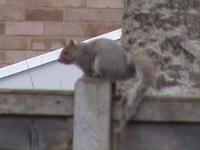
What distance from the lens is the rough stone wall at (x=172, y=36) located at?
576 centimetres

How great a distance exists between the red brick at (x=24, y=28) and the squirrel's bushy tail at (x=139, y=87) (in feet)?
20.5

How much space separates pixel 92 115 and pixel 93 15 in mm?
6657

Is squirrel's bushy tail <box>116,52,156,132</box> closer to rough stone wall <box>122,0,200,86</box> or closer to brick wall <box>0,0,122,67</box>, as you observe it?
rough stone wall <box>122,0,200,86</box>

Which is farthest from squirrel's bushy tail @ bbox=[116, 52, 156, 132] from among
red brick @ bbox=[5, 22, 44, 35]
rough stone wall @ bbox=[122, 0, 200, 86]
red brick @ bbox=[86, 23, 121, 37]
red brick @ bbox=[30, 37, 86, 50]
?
red brick @ bbox=[5, 22, 44, 35]

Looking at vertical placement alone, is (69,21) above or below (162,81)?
above

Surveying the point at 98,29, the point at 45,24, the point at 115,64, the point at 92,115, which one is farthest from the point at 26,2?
the point at 92,115

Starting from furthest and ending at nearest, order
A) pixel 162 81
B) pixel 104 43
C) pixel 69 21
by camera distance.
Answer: pixel 69 21
pixel 162 81
pixel 104 43

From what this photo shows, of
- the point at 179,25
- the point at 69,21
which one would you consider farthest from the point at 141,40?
the point at 69,21

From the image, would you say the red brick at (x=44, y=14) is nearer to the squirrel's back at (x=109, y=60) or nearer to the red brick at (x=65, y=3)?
the red brick at (x=65, y=3)

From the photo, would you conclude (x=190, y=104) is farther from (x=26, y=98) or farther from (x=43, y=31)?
(x=43, y=31)

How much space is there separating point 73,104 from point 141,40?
5.65ft

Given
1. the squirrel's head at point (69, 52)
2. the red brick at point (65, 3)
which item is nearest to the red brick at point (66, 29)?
the red brick at point (65, 3)

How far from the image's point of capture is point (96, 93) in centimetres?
429

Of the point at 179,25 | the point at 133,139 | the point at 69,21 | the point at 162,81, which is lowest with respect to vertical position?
the point at 133,139
